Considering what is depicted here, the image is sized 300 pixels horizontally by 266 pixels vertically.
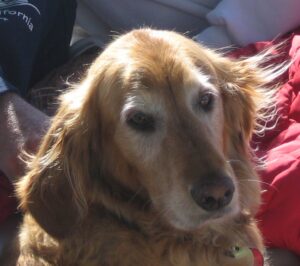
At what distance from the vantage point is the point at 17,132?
2.81 meters

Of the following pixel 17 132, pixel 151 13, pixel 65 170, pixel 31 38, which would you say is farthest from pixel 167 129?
pixel 151 13

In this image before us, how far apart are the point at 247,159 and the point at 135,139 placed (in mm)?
546

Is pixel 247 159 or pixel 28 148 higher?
pixel 247 159

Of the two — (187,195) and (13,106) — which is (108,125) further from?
(13,106)

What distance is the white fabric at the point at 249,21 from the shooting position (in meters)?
3.71

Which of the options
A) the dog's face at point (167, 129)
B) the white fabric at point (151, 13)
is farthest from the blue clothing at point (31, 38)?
the dog's face at point (167, 129)

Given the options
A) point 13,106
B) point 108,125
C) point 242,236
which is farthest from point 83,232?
point 13,106

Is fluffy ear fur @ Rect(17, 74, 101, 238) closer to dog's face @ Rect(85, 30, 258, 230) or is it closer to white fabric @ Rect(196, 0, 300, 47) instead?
dog's face @ Rect(85, 30, 258, 230)

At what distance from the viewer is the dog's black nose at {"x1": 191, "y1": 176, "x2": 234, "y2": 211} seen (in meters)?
2.11

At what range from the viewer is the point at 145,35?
7.79 ft

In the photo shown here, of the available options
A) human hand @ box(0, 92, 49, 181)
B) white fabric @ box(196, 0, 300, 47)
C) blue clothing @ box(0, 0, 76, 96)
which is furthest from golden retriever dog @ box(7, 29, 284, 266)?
white fabric @ box(196, 0, 300, 47)

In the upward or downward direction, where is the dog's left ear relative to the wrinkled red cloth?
upward

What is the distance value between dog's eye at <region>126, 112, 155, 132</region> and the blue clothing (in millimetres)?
940

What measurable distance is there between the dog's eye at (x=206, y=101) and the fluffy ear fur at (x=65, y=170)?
38 centimetres
